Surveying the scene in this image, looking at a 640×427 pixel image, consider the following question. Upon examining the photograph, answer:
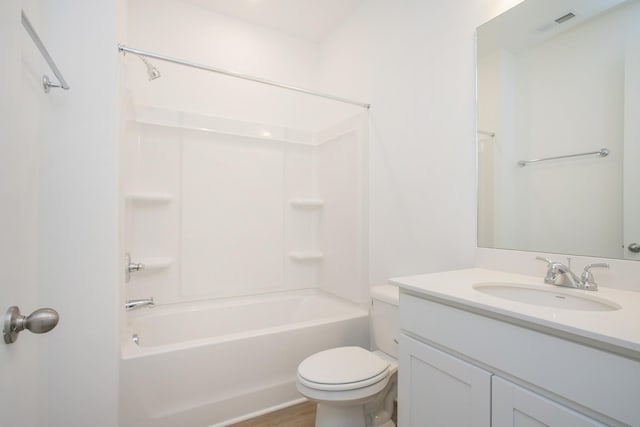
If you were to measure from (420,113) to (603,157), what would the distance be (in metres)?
0.91

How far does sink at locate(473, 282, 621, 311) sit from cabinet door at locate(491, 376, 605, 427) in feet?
1.18

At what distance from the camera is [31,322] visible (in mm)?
605

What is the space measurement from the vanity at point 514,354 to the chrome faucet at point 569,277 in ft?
0.10

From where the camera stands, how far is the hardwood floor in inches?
61.4

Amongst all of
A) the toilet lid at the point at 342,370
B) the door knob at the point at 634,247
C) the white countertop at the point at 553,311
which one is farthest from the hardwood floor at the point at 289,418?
the door knob at the point at 634,247

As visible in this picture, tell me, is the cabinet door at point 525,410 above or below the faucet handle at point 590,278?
below

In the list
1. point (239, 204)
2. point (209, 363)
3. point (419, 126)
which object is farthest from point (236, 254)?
point (419, 126)

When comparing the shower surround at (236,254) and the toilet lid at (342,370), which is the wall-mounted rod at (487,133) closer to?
the shower surround at (236,254)

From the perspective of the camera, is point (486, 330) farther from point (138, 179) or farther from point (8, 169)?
point (138, 179)

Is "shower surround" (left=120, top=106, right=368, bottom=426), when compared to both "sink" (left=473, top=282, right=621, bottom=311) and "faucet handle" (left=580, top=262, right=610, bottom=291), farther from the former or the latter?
"faucet handle" (left=580, top=262, right=610, bottom=291)

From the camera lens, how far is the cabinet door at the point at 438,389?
835 millimetres

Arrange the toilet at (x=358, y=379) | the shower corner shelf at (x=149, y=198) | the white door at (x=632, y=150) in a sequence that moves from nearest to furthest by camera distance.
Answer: the white door at (x=632, y=150)
the toilet at (x=358, y=379)
the shower corner shelf at (x=149, y=198)

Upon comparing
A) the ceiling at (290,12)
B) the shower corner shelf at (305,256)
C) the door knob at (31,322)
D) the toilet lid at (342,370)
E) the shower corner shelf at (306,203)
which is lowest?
the toilet lid at (342,370)

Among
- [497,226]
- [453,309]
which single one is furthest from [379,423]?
[497,226]
